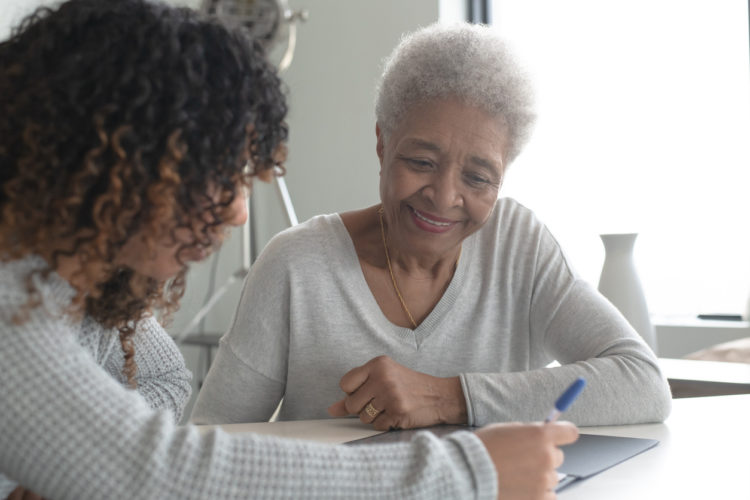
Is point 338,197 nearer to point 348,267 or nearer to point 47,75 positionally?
point 348,267

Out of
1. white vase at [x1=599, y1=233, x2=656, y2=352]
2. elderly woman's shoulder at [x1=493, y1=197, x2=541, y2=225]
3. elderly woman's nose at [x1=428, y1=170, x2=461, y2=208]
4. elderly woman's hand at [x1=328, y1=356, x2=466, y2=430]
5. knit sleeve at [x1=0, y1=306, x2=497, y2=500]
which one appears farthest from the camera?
white vase at [x1=599, y1=233, x2=656, y2=352]

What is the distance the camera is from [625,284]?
6.22 feet

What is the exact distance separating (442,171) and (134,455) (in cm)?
86

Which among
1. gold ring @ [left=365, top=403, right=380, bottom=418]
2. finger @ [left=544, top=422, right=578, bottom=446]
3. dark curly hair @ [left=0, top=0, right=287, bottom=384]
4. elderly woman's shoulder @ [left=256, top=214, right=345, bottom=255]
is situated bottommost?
gold ring @ [left=365, top=403, right=380, bottom=418]

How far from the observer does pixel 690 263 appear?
9.97ft

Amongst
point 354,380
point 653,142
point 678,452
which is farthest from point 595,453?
point 653,142

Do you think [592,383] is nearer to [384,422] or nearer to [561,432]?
Answer: [384,422]

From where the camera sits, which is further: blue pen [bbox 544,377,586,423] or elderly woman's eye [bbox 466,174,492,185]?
elderly woman's eye [bbox 466,174,492,185]

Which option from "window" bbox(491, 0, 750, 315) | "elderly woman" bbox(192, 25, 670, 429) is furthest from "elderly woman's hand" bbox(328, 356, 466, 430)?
"window" bbox(491, 0, 750, 315)

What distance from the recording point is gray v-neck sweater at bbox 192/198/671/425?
4.75 ft

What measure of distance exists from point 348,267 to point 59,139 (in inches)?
33.0

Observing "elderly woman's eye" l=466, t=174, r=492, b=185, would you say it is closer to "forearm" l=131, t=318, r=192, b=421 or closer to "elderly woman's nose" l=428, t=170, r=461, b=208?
"elderly woman's nose" l=428, t=170, r=461, b=208

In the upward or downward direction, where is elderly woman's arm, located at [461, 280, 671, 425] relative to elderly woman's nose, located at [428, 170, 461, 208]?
downward

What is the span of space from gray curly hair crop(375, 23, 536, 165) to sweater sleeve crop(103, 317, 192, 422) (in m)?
0.56
